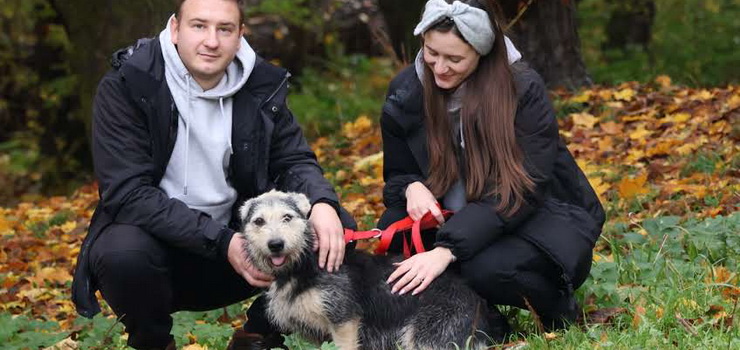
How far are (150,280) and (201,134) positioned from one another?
0.76 meters

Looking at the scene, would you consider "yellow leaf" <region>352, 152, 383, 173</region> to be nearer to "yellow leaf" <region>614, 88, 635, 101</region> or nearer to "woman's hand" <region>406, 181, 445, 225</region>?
"yellow leaf" <region>614, 88, 635, 101</region>

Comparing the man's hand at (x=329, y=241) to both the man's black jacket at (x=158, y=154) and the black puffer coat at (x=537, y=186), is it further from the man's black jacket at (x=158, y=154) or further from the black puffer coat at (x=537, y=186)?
the black puffer coat at (x=537, y=186)

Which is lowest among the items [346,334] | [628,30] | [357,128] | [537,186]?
[628,30]

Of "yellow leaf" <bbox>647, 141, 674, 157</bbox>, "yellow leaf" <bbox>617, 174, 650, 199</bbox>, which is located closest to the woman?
"yellow leaf" <bbox>617, 174, 650, 199</bbox>

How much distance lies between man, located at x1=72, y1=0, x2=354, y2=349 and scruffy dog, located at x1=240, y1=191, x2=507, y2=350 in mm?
95

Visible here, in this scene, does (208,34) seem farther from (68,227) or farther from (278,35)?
(278,35)

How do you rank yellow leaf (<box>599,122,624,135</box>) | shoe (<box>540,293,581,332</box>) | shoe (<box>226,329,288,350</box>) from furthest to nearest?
yellow leaf (<box>599,122,624,135</box>), shoe (<box>226,329,288,350</box>), shoe (<box>540,293,581,332</box>)

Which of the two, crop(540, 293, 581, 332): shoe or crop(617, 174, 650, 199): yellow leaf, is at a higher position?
crop(540, 293, 581, 332): shoe

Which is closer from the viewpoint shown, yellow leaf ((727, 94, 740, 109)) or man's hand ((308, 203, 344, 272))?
man's hand ((308, 203, 344, 272))

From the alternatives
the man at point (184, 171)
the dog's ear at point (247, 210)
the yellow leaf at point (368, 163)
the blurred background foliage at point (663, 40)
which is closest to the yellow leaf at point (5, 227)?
the yellow leaf at point (368, 163)

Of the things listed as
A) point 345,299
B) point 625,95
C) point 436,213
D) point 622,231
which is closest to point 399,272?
point 345,299

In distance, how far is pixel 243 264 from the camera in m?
4.89

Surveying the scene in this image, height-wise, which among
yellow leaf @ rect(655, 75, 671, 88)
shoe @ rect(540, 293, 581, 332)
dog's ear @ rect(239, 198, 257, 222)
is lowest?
yellow leaf @ rect(655, 75, 671, 88)

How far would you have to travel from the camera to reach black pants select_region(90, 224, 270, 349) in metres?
4.93
